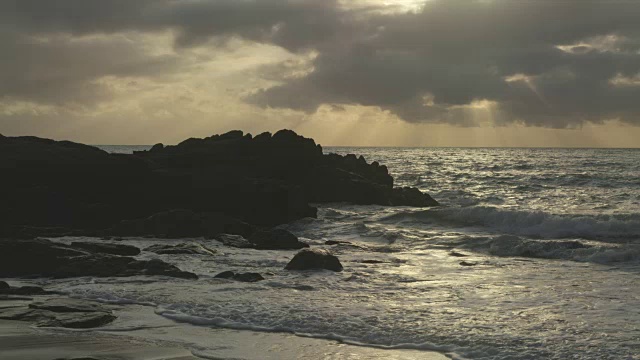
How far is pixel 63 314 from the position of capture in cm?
1024

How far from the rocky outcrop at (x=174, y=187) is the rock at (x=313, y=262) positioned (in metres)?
7.65

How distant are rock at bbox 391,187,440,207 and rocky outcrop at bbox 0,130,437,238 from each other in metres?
0.09

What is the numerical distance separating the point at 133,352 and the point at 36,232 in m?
14.2

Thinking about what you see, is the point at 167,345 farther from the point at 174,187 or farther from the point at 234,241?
the point at 174,187

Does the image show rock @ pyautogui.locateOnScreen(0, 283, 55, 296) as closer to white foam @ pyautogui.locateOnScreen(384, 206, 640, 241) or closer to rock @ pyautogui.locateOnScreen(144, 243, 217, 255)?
rock @ pyautogui.locateOnScreen(144, 243, 217, 255)

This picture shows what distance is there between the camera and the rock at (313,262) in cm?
1545

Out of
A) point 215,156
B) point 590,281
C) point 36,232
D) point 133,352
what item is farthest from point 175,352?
point 215,156

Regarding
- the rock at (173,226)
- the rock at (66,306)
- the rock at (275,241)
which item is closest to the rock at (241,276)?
A: the rock at (66,306)

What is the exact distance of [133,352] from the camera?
8.29 metres

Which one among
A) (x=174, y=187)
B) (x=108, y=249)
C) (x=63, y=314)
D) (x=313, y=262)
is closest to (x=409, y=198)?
(x=174, y=187)

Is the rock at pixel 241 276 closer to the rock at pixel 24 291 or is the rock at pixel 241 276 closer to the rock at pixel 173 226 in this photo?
the rock at pixel 24 291

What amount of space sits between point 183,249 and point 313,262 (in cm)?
449

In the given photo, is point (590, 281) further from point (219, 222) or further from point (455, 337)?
point (219, 222)

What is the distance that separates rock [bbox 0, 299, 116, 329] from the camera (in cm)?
976
